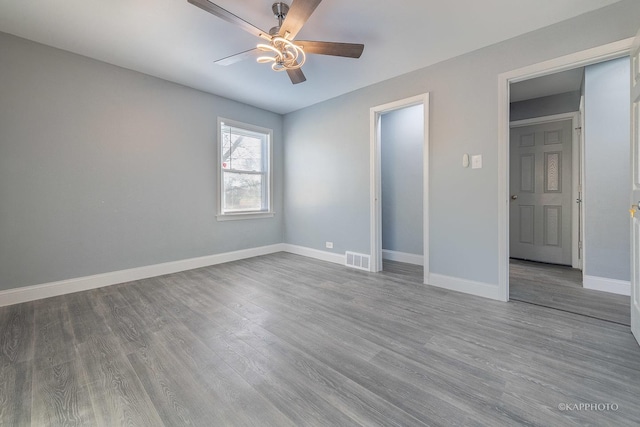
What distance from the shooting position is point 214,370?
1.59 m

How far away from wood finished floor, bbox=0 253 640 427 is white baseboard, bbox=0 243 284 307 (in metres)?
0.12

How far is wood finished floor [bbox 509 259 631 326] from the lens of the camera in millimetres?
2330

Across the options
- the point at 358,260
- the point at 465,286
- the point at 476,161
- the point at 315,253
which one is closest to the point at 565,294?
the point at 465,286

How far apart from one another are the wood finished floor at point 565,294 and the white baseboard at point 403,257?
3.90ft

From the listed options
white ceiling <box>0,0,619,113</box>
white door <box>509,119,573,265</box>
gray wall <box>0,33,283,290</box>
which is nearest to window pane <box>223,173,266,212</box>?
gray wall <box>0,33,283,290</box>

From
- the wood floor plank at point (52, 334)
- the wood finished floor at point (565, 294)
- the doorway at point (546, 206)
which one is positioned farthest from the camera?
the doorway at point (546, 206)

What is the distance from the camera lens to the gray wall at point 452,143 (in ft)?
7.70

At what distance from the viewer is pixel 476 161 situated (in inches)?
109

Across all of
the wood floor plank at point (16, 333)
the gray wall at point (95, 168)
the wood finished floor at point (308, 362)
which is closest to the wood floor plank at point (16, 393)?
the wood finished floor at point (308, 362)

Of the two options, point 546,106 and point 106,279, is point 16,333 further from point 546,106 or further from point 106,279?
point 546,106

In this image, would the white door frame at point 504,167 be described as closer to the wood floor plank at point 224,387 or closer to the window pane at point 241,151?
the wood floor plank at point 224,387

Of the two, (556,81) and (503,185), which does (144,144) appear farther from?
(556,81)

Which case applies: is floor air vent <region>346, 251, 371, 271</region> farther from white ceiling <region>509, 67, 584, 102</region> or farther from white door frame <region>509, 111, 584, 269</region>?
white ceiling <region>509, 67, 584, 102</region>

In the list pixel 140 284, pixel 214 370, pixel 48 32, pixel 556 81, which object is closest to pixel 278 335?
pixel 214 370
